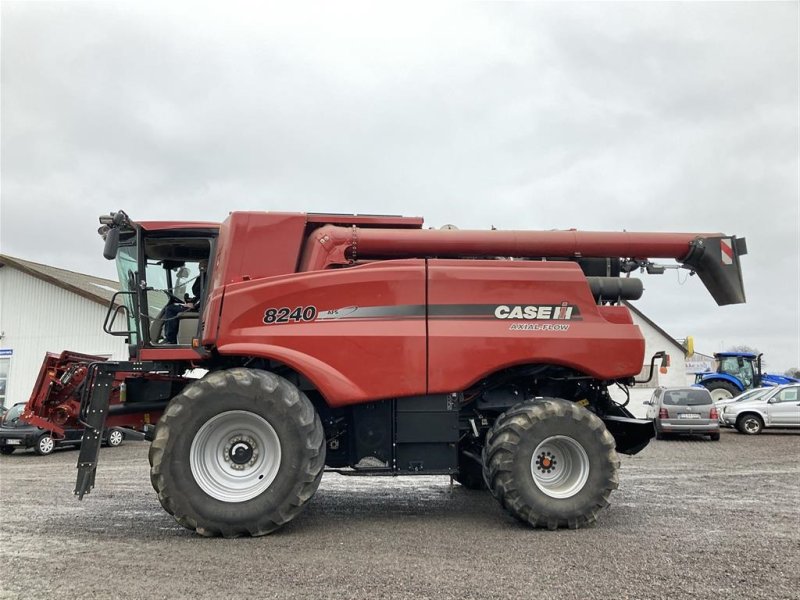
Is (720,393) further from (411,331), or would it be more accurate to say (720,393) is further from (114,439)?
(411,331)

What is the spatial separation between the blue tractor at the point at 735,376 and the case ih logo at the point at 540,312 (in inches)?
1002

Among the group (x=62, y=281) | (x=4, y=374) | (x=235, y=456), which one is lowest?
(x=235, y=456)

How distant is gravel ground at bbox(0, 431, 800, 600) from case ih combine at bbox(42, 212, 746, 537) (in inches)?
21.8

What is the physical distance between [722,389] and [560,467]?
25620 millimetres

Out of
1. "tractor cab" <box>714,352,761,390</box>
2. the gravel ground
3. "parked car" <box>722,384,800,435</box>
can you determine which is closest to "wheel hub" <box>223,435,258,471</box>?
the gravel ground

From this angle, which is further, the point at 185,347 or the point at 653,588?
the point at 185,347

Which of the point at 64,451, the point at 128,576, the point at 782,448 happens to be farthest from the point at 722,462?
the point at 64,451

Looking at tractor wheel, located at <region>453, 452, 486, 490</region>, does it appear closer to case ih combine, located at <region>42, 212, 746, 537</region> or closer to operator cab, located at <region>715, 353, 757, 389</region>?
case ih combine, located at <region>42, 212, 746, 537</region>

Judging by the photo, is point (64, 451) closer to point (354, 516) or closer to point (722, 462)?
point (354, 516)

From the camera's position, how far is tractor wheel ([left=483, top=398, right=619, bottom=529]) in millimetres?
6512

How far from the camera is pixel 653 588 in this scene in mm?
4559

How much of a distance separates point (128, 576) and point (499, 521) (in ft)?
12.6

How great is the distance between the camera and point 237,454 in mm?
6457

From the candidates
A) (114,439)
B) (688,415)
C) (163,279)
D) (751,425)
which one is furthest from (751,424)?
(163,279)
